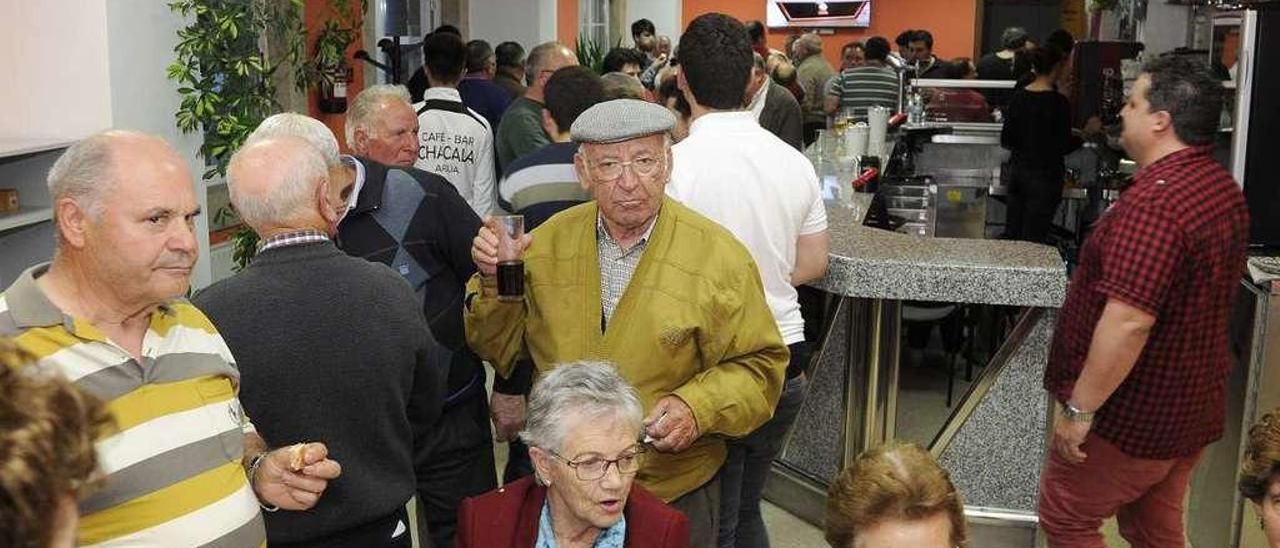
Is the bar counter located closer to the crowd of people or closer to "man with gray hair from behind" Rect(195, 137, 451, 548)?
the crowd of people

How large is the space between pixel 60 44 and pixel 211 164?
951 mm

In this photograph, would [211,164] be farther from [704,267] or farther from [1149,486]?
[1149,486]

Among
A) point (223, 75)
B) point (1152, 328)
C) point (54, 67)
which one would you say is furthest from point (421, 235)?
point (223, 75)

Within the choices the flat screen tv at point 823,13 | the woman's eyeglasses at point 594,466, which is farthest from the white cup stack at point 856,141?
the flat screen tv at point 823,13

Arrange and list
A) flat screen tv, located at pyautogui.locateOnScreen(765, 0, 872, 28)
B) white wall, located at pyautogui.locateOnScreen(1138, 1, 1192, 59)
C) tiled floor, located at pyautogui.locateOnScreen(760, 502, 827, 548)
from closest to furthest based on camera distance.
Result: 1. tiled floor, located at pyautogui.locateOnScreen(760, 502, 827, 548)
2. white wall, located at pyautogui.locateOnScreen(1138, 1, 1192, 59)
3. flat screen tv, located at pyautogui.locateOnScreen(765, 0, 872, 28)

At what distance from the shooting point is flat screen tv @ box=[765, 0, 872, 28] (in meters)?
22.1

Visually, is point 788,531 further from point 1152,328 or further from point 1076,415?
point 1152,328

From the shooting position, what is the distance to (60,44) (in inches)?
202

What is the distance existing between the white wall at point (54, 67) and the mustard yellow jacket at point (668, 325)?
9.62 feet

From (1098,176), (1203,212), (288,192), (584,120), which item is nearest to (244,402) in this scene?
(288,192)

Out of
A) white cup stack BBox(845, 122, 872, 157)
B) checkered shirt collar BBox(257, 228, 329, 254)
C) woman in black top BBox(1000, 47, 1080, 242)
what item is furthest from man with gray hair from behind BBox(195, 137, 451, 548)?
woman in black top BBox(1000, 47, 1080, 242)

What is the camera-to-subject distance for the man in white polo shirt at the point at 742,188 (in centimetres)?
321

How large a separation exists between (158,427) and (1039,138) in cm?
679

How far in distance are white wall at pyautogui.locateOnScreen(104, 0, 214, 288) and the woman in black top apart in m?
4.70
